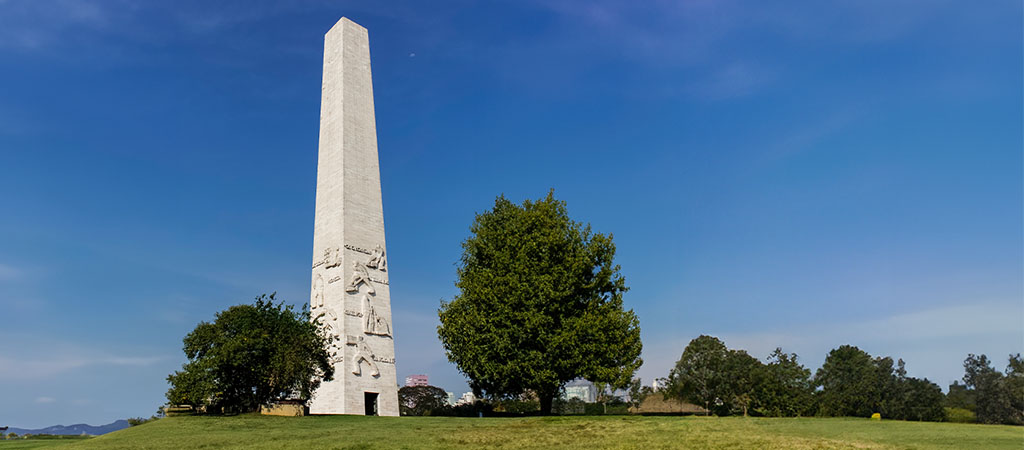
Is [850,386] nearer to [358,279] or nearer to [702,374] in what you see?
[702,374]

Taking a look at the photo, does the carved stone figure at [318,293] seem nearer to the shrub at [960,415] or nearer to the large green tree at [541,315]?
the large green tree at [541,315]

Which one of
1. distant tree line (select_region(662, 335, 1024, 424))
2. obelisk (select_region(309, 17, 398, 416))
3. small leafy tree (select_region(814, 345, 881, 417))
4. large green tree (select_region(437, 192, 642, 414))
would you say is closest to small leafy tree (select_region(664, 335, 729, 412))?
distant tree line (select_region(662, 335, 1024, 424))

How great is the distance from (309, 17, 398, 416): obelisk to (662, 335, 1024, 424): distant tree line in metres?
30.6

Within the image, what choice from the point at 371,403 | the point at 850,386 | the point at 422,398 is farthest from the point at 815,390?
the point at 371,403

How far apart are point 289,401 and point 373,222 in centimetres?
1289

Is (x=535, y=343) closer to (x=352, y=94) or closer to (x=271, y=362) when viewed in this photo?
(x=271, y=362)

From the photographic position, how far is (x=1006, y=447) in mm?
16953

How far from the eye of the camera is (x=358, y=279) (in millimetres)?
38938

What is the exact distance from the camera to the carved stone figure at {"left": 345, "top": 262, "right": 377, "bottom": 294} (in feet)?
126

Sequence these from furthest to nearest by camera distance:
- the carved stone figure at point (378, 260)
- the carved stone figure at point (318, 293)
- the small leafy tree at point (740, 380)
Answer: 1. the small leafy tree at point (740, 380)
2. the carved stone figure at point (378, 260)
3. the carved stone figure at point (318, 293)

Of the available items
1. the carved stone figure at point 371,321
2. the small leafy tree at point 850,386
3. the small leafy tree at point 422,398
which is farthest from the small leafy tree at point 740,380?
the carved stone figure at point 371,321

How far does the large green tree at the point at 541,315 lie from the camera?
34.5 m

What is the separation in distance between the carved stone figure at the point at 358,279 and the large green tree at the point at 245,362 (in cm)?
571

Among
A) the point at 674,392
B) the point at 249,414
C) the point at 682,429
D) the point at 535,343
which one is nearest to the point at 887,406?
the point at 674,392
